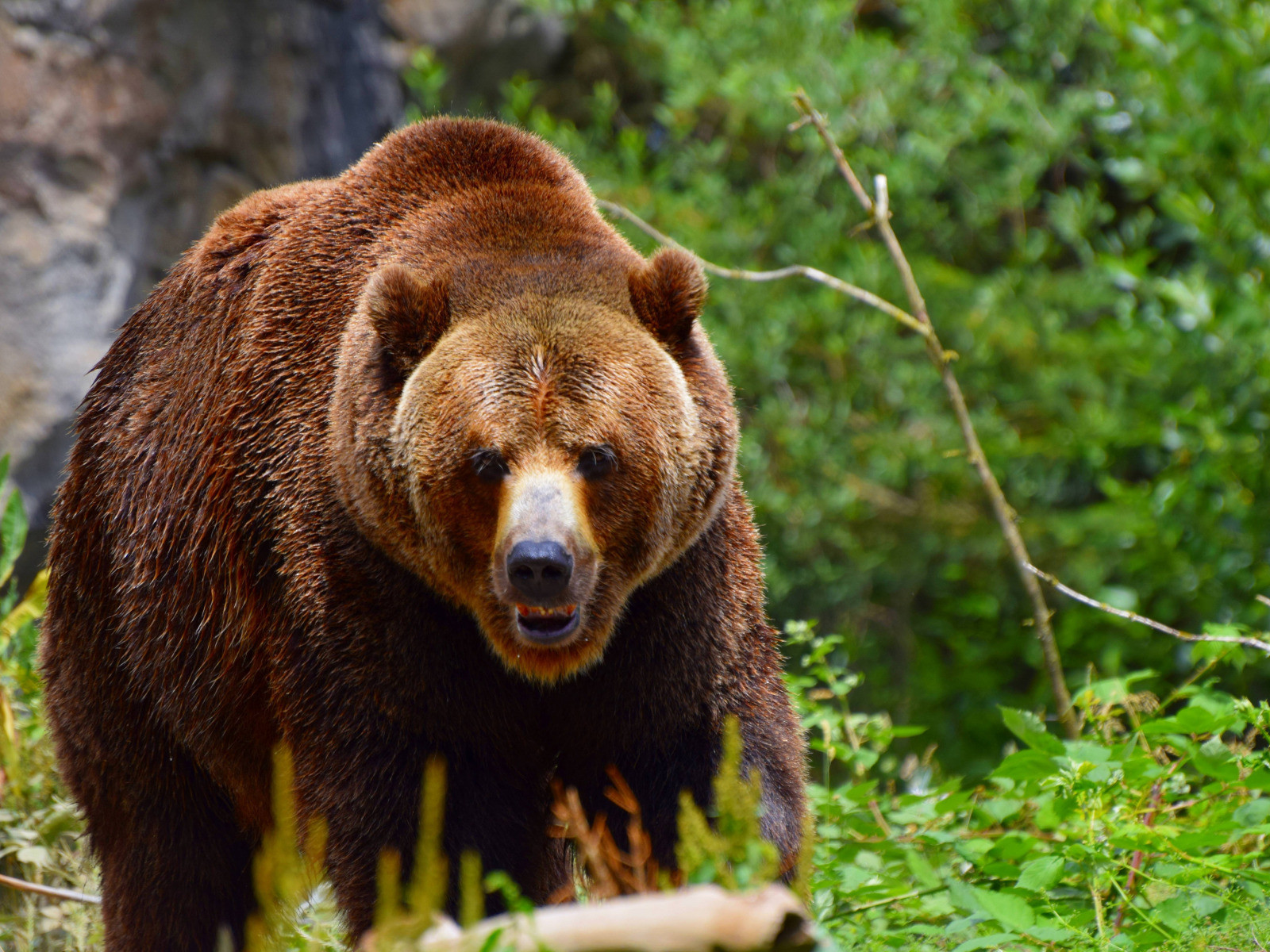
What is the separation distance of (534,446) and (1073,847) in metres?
1.55

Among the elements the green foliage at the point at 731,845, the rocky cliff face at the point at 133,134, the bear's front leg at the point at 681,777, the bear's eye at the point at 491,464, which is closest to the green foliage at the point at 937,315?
the rocky cliff face at the point at 133,134

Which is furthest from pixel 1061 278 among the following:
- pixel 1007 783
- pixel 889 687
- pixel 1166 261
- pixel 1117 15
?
pixel 1007 783

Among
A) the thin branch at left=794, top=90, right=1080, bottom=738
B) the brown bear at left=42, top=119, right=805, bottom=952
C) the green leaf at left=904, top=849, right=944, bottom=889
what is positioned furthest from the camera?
the thin branch at left=794, top=90, right=1080, bottom=738

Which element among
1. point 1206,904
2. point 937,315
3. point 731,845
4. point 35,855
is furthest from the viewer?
point 937,315

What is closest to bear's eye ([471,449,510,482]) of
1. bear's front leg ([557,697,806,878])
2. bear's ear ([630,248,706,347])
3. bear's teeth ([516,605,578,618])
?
bear's teeth ([516,605,578,618])

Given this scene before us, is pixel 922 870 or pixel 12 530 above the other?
pixel 12 530

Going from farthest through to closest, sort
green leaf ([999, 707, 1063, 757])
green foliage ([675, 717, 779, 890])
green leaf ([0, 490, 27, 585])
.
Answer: green leaf ([0, 490, 27, 585]) < green leaf ([999, 707, 1063, 757]) < green foliage ([675, 717, 779, 890])

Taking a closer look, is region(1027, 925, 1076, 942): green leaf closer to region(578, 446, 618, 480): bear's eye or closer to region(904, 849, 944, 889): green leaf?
region(904, 849, 944, 889): green leaf

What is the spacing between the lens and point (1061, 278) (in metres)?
9.06

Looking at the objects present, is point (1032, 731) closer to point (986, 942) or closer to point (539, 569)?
point (986, 942)

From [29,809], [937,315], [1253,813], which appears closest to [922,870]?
[1253,813]

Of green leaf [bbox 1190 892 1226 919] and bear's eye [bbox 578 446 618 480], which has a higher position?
bear's eye [bbox 578 446 618 480]

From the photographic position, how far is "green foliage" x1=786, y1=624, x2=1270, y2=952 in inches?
132

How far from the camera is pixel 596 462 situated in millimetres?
3156
